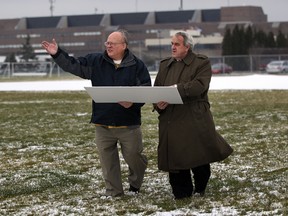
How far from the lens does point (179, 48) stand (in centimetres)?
770

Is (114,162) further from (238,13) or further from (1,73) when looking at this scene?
(238,13)

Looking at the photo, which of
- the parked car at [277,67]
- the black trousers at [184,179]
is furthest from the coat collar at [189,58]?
the parked car at [277,67]

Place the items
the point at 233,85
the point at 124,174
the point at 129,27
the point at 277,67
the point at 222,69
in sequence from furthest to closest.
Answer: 1. the point at 129,27
2. the point at 222,69
3. the point at 277,67
4. the point at 233,85
5. the point at 124,174

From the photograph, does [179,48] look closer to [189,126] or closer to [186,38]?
[186,38]

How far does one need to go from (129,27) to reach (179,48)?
111 metres

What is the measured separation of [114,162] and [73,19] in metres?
118

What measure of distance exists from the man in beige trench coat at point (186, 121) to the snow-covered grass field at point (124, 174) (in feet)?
1.37

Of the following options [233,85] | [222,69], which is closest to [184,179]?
[233,85]

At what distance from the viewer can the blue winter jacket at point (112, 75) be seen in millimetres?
8008

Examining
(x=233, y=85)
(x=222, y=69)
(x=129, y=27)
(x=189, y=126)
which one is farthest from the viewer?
(x=129, y=27)

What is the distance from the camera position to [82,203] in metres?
7.88

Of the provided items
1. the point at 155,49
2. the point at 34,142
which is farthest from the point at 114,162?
the point at 155,49

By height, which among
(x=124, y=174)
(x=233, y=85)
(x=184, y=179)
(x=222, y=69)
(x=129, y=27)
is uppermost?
(x=184, y=179)

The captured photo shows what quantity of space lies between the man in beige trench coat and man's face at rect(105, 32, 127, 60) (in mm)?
498
